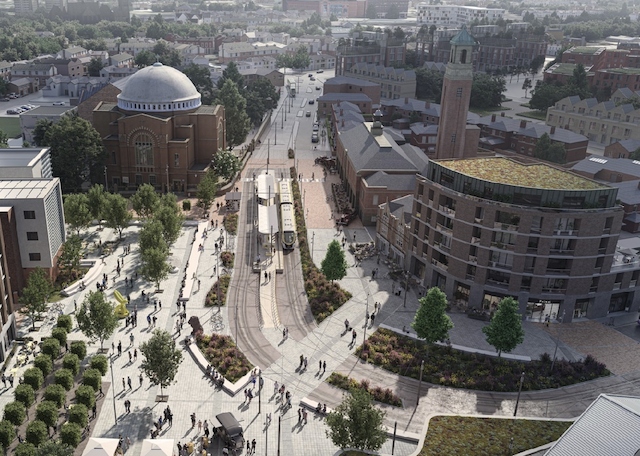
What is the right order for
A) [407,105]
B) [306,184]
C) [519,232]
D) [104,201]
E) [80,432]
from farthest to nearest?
[407,105]
[306,184]
[104,201]
[519,232]
[80,432]

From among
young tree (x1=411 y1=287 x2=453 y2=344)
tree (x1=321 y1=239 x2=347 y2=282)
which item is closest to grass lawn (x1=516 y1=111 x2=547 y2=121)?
tree (x1=321 y1=239 x2=347 y2=282)

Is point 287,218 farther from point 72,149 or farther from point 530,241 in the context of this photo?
point 72,149

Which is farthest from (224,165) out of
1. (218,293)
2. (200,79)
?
(200,79)

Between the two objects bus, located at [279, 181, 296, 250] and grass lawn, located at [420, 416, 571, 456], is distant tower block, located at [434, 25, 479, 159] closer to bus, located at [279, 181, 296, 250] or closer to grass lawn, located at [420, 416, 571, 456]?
bus, located at [279, 181, 296, 250]

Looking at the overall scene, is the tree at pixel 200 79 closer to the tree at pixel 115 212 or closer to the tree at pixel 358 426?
the tree at pixel 115 212

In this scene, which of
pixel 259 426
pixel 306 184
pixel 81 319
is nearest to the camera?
pixel 259 426

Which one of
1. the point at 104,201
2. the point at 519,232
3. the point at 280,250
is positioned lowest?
the point at 280,250

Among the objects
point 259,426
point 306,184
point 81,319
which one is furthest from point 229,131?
point 259,426

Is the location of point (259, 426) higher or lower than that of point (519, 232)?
lower

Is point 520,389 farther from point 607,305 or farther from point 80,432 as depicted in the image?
point 80,432
